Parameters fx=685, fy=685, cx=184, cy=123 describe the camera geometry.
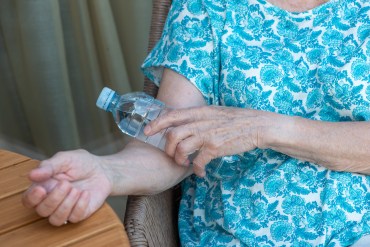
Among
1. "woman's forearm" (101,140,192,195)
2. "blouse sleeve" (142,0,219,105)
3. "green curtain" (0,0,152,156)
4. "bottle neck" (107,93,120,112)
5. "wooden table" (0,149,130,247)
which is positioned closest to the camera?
"wooden table" (0,149,130,247)

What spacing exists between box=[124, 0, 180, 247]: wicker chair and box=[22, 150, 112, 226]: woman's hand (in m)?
0.16

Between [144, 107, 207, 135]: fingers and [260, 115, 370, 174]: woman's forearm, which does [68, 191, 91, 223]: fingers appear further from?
[260, 115, 370, 174]: woman's forearm

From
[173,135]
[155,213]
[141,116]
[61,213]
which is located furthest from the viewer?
[141,116]

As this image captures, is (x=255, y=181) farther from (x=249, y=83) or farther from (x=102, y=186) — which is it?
(x=102, y=186)

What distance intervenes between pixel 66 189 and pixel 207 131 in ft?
1.30

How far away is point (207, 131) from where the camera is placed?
158cm

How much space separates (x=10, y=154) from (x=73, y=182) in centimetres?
23

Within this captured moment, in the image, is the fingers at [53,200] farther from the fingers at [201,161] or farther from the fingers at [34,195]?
the fingers at [201,161]

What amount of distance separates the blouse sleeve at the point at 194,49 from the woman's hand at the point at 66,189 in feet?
1.39

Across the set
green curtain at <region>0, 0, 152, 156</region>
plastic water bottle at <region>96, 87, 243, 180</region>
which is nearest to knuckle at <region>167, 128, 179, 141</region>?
plastic water bottle at <region>96, 87, 243, 180</region>

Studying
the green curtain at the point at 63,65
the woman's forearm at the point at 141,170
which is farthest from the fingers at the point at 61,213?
the green curtain at the point at 63,65

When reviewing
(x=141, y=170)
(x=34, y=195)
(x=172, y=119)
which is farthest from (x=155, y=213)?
(x=34, y=195)

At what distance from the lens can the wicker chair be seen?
5.14 ft

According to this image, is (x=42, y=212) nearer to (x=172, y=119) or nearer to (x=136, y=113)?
(x=172, y=119)
